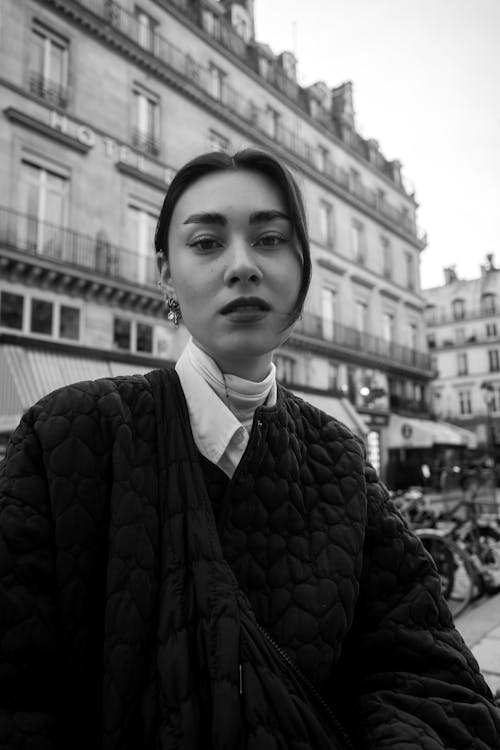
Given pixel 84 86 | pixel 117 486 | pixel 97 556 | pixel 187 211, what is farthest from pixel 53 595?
pixel 84 86

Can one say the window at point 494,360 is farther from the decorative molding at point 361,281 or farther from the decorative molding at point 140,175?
the decorative molding at point 140,175

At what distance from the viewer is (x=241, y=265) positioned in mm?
1067

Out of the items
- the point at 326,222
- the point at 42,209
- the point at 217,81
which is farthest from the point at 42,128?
the point at 326,222

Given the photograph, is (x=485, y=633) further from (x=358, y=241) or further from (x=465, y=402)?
(x=465, y=402)

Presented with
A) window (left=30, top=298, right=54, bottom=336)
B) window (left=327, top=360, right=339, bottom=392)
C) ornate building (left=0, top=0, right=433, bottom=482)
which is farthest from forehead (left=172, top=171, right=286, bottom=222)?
window (left=327, top=360, right=339, bottom=392)

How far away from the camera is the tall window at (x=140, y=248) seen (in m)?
14.6

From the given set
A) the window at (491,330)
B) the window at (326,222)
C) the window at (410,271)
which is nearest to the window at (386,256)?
the window at (410,271)

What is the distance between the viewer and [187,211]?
44.5 inches

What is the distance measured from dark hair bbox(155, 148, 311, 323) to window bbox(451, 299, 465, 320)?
5471 centimetres

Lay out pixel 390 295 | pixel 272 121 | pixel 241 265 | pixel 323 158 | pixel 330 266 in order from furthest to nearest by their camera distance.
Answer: pixel 390 295 → pixel 323 158 → pixel 330 266 → pixel 272 121 → pixel 241 265

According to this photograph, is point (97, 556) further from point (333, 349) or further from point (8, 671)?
point (333, 349)

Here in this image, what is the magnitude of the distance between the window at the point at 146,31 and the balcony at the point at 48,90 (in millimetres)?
3554

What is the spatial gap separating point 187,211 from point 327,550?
753mm

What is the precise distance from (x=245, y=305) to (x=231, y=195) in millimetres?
235
